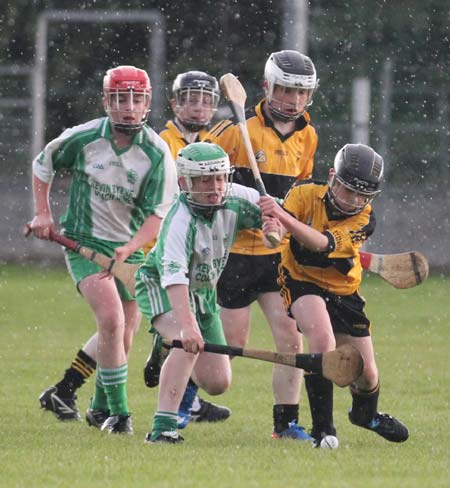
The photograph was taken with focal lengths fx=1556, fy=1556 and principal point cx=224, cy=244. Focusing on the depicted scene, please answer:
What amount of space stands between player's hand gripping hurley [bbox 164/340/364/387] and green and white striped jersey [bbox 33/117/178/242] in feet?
4.08

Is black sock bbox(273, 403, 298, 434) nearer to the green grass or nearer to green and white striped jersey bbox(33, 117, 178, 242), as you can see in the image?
the green grass

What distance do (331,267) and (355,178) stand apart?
17.8 inches

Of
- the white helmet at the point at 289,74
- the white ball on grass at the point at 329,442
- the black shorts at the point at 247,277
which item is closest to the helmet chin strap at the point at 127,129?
the white helmet at the point at 289,74

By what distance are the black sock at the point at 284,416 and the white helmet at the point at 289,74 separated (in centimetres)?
142

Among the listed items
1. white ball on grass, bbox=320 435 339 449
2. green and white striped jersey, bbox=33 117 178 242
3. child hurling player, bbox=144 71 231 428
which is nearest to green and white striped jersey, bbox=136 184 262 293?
green and white striped jersey, bbox=33 117 178 242

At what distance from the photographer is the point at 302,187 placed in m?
6.95

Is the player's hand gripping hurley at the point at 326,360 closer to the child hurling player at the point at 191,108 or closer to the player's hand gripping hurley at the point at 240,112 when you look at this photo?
the player's hand gripping hurley at the point at 240,112

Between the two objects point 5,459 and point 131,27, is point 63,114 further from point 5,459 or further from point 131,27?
point 5,459

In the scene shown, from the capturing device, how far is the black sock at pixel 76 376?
26.1ft

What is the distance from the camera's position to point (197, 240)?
6.70 meters

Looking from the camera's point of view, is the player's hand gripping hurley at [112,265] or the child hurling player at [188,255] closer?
the child hurling player at [188,255]

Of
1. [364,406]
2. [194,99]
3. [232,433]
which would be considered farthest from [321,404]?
[194,99]

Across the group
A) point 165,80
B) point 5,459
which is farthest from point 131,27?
Answer: point 5,459

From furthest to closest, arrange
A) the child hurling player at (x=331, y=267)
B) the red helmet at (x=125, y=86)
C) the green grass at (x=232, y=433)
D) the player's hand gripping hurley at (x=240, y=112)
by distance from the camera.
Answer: the red helmet at (x=125, y=86)
the player's hand gripping hurley at (x=240, y=112)
the child hurling player at (x=331, y=267)
the green grass at (x=232, y=433)
